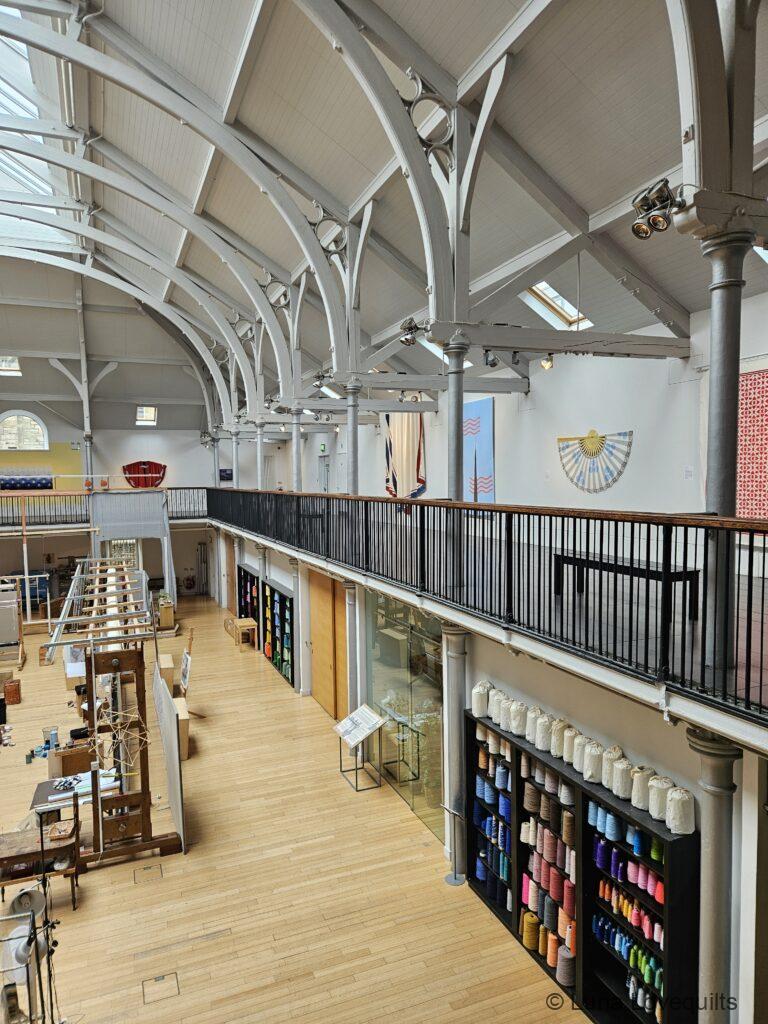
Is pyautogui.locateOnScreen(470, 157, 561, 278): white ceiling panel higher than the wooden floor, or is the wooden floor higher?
pyautogui.locateOnScreen(470, 157, 561, 278): white ceiling panel

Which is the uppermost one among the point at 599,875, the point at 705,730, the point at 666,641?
the point at 666,641

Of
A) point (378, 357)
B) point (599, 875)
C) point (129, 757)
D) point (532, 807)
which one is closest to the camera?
point (599, 875)

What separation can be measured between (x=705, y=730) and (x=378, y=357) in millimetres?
10825

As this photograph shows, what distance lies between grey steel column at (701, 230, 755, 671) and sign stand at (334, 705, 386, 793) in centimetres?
682

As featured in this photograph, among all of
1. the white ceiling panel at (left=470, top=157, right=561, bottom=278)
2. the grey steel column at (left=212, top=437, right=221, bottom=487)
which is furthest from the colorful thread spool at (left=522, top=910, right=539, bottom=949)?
the grey steel column at (left=212, top=437, right=221, bottom=487)

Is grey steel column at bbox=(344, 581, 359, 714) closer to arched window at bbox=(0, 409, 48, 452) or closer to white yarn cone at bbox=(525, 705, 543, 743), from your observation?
white yarn cone at bbox=(525, 705, 543, 743)

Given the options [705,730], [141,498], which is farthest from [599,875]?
[141,498]

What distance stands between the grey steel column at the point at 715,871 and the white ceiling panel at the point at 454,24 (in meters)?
7.06

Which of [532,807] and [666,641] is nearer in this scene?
[666,641]

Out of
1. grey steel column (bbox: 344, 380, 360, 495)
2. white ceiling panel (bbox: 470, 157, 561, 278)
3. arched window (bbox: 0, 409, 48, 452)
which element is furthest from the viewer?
arched window (bbox: 0, 409, 48, 452)

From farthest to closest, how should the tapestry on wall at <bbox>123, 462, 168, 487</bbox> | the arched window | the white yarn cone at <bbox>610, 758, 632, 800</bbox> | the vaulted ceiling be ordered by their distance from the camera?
the tapestry on wall at <bbox>123, 462, 168, 487</bbox>
the arched window
the vaulted ceiling
the white yarn cone at <bbox>610, 758, 632, 800</bbox>

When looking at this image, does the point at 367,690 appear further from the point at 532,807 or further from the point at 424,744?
the point at 532,807

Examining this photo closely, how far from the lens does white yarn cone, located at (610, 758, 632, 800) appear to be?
5359 millimetres

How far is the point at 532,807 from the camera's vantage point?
21.7 ft
